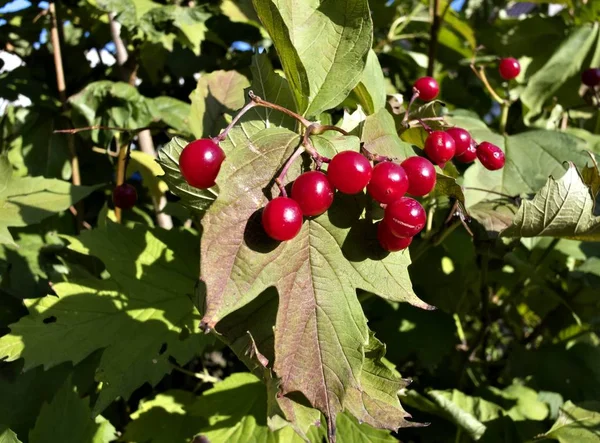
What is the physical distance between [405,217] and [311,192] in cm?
12

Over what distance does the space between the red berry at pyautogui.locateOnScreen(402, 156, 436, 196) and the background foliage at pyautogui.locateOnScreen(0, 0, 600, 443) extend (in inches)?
2.1

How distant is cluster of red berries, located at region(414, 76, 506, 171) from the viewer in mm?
842

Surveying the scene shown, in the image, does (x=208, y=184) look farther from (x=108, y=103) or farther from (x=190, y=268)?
(x=108, y=103)

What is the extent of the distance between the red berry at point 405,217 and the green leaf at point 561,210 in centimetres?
27

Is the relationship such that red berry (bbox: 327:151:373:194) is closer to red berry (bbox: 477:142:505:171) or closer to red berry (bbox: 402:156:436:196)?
red berry (bbox: 402:156:436:196)

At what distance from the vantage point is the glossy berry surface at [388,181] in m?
0.69

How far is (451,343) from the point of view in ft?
4.84

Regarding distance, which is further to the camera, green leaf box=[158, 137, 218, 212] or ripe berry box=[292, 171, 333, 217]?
green leaf box=[158, 137, 218, 212]

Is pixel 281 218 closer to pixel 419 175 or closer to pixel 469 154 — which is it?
pixel 419 175

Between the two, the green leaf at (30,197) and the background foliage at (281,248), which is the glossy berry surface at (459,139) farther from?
the green leaf at (30,197)

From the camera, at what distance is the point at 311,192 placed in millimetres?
666

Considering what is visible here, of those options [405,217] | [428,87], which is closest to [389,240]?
[405,217]

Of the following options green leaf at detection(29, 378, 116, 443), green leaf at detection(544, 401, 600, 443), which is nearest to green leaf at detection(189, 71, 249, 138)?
green leaf at detection(29, 378, 116, 443)

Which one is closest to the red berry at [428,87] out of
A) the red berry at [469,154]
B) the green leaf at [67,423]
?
the red berry at [469,154]
